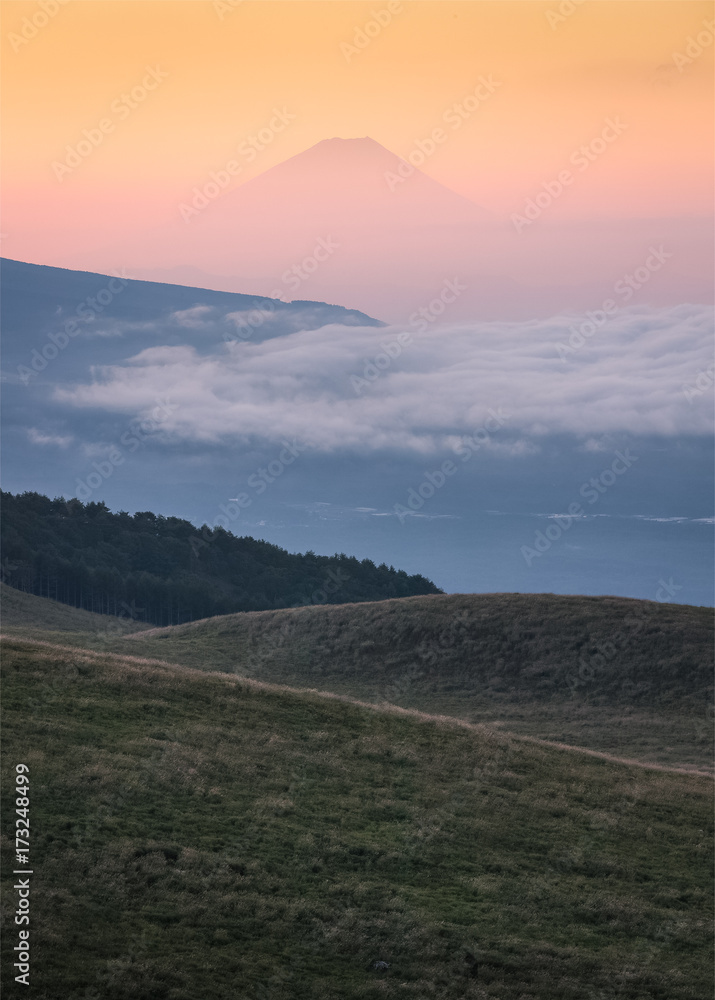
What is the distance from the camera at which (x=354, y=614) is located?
68.2m

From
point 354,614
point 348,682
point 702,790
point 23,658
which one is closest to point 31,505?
point 354,614

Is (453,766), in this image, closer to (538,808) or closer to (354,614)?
(538,808)

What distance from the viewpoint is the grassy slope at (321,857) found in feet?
50.1

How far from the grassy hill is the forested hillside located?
163ft

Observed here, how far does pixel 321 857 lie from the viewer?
19562 mm

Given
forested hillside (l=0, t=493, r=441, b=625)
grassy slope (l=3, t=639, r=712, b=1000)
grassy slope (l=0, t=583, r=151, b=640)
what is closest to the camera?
grassy slope (l=3, t=639, r=712, b=1000)

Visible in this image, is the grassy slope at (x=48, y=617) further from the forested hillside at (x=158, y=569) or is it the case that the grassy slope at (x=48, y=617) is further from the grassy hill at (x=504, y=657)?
the forested hillside at (x=158, y=569)

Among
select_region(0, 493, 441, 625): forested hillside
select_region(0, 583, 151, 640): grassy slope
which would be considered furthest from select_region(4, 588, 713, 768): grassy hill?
select_region(0, 493, 441, 625): forested hillside

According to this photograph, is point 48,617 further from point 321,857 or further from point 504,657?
point 321,857

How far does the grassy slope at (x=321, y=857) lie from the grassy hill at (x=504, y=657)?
20.4 meters

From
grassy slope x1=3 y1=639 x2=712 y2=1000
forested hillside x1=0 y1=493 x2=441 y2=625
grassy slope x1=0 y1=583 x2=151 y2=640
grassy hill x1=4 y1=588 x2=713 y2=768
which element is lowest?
grassy slope x1=3 y1=639 x2=712 y2=1000

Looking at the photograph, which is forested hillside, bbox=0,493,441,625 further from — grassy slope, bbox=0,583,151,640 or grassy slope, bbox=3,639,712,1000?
grassy slope, bbox=3,639,712,1000

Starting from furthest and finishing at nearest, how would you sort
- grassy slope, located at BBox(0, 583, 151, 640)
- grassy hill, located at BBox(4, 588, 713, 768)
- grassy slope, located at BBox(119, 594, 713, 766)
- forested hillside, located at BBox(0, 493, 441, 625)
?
forested hillside, located at BBox(0, 493, 441, 625), grassy slope, located at BBox(0, 583, 151, 640), grassy slope, located at BBox(119, 594, 713, 766), grassy hill, located at BBox(4, 588, 713, 768)

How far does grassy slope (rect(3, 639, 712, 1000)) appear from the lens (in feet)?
50.1
